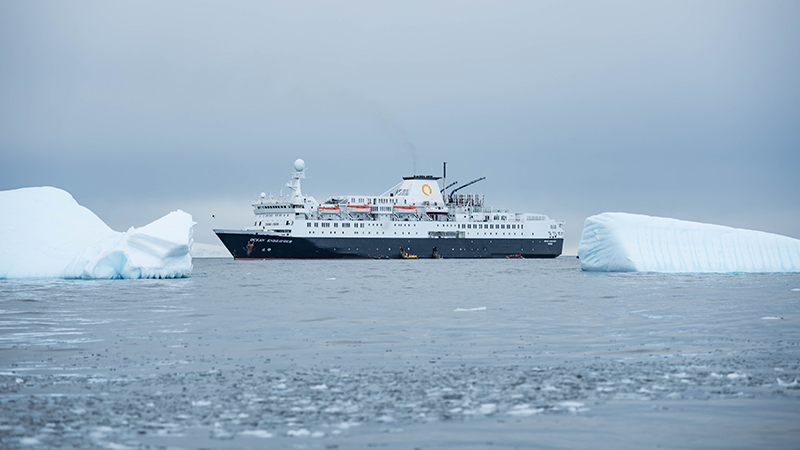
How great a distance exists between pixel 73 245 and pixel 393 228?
4512 centimetres

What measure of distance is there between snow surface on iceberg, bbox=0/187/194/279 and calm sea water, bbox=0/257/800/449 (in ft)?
38.9

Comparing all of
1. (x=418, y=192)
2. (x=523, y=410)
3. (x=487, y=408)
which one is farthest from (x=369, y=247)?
(x=523, y=410)

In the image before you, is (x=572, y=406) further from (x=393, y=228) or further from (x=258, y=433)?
(x=393, y=228)

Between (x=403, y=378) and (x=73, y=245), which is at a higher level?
(x=73, y=245)

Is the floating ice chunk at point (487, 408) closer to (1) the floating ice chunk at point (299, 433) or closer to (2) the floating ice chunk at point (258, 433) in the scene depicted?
(1) the floating ice chunk at point (299, 433)

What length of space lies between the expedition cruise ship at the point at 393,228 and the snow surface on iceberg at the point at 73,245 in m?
37.1

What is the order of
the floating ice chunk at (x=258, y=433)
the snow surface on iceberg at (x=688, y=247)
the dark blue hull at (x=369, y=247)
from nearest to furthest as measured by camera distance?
the floating ice chunk at (x=258, y=433)
the snow surface on iceberg at (x=688, y=247)
the dark blue hull at (x=369, y=247)

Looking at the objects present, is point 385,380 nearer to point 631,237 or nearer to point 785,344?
point 785,344

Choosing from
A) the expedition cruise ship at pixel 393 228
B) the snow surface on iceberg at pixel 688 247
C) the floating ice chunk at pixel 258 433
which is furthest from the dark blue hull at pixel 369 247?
the floating ice chunk at pixel 258 433

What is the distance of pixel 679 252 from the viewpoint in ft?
102

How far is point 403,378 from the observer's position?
793cm

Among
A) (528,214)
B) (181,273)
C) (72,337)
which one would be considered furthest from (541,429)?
(528,214)

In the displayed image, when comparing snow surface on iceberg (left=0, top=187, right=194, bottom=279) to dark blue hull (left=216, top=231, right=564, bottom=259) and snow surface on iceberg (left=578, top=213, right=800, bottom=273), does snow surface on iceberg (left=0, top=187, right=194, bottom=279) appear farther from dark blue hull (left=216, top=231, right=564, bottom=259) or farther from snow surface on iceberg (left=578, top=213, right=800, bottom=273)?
dark blue hull (left=216, top=231, right=564, bottom=259)

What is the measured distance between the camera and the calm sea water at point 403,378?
561 centimetres
